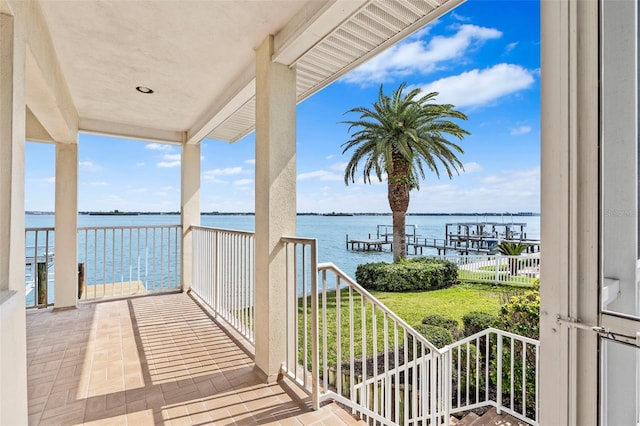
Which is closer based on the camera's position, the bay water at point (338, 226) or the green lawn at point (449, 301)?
the bay water at point (338, 226)

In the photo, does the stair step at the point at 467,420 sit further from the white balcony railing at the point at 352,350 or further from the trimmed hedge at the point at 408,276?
the trimmed hedge at the point at 408,276

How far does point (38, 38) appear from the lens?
6.75 feet

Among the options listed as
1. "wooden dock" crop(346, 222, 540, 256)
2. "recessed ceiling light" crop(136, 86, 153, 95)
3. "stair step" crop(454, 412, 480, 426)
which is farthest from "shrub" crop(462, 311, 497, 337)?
"wooden dock" crop(346, 222, 540, 256)

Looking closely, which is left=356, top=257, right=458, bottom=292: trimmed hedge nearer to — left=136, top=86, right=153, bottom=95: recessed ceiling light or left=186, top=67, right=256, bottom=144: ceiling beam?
left=186, top=67, right=256, bottom=144: ceiling beam

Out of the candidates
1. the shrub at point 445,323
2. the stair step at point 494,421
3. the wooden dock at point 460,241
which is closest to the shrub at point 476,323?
the shrub at point 445,323

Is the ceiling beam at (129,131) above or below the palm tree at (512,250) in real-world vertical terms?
above

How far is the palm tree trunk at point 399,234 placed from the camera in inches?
436

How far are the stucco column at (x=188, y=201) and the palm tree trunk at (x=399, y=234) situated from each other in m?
7.41

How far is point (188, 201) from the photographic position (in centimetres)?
528

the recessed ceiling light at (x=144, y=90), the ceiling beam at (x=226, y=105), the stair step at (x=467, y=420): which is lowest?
the stair step at (x=467, y=420)

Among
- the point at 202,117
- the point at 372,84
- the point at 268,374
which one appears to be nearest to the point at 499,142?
the point at 372,84

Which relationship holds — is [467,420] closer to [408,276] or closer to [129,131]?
[129,131]

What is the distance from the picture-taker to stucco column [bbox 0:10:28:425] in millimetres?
1328

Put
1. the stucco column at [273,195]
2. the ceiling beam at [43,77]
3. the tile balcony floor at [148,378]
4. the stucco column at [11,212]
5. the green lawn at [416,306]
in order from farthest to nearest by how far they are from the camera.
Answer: the green lawn at [416,306]
the stucco column at [273,195]
the tile balcony floor at [148,378]
the ceiling beam at [43,77]
the stucco column at [11,212]
